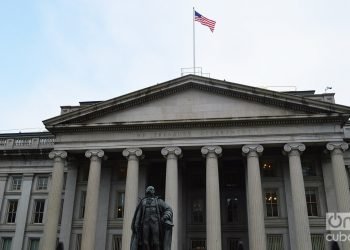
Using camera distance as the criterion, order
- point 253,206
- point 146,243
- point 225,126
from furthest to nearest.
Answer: point 225,126 < point 253,206 < point 146,243

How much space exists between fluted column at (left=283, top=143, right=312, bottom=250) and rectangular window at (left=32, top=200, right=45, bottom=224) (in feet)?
79.0

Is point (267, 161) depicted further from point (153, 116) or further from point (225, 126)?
point (153, 116)

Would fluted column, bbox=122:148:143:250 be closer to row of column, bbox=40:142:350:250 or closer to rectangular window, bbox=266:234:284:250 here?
row of column, bbox=40:142:350:250

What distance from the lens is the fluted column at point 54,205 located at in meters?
31.5

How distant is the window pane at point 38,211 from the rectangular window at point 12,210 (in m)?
2.17

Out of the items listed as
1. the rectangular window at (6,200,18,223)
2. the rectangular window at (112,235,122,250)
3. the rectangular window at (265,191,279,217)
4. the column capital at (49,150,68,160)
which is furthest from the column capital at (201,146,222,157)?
the rectangular window at (6,200,18,223)

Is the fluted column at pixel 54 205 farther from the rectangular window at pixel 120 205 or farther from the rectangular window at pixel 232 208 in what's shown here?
the rectangular window at pixel 232 208

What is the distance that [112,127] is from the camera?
34.0 metres

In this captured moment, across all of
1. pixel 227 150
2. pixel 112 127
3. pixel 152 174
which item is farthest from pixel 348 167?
pixel 112 127

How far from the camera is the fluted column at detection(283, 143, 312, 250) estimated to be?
28956 mm

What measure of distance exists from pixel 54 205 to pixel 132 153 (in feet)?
25.0

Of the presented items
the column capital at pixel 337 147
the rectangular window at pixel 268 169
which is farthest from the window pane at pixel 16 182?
the column capital at pixel 337 147

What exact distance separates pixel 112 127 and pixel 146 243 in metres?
22.1

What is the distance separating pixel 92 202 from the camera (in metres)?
31.9
